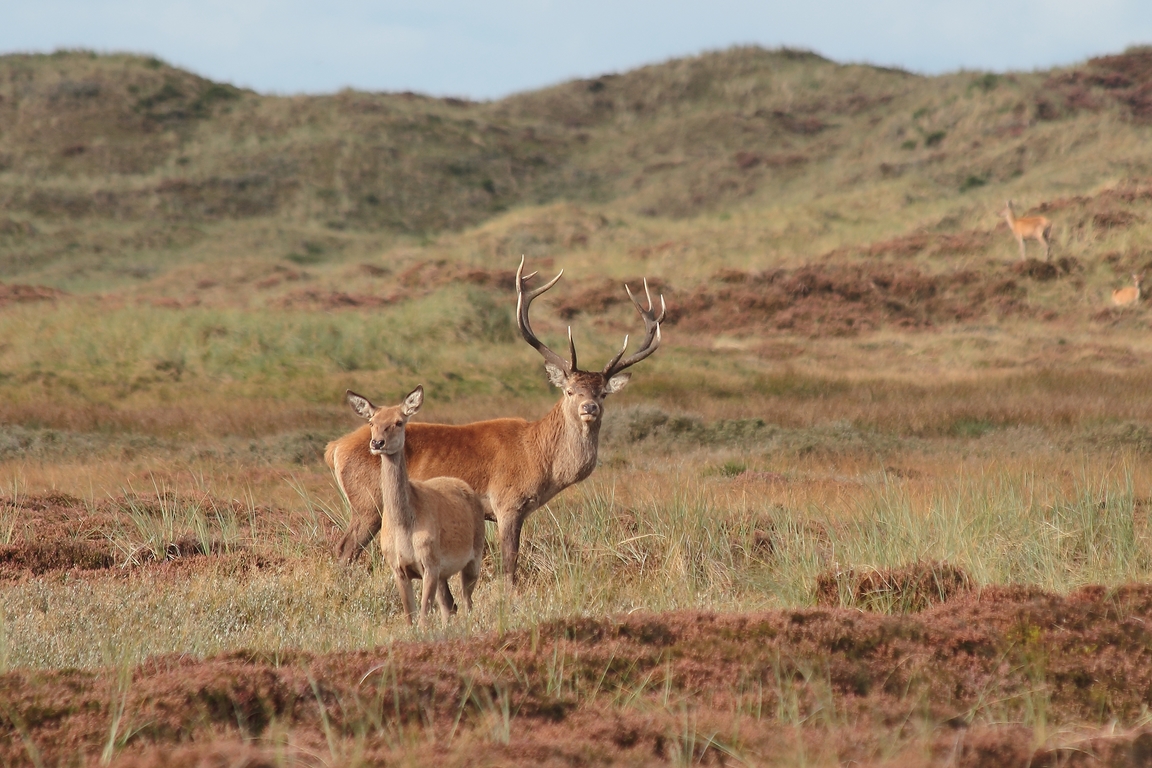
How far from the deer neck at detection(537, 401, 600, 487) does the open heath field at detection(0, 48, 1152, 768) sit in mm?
25

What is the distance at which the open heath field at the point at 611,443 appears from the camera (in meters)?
4.30

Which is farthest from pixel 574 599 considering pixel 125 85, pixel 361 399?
pixel 125 85

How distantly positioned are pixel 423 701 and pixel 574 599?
2601 mm

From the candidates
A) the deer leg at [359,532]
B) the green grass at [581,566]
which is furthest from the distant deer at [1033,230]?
the deer leg at [359,532]

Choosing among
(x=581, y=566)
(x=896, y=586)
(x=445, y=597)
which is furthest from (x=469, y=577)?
(x=896, y=586)

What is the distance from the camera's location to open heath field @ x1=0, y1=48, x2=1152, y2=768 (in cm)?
430

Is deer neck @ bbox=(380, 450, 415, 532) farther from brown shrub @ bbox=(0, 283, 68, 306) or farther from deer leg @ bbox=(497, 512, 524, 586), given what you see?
brown shrub @ bbox=(0, 283, 68, 306)

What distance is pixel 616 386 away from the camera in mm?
8609

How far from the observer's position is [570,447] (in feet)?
27.7

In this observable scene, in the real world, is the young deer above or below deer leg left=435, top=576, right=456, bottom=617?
above

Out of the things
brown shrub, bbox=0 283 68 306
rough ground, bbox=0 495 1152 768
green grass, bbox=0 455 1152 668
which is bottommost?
green grass, bbox=0 455 1152 668

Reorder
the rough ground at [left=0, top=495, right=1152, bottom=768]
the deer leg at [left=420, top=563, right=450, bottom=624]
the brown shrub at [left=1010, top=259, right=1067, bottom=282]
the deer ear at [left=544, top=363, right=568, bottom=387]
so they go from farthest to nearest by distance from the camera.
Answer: the brown shrub at [left=1010, top=259, right=1067, bottom=282] → the deer ear at [left=544, top=363, right=568, bottom=387] → the deer leg at [left=420, top=563, right=450, bottom=624] → the rough ground at [left=0, top=495, right=1152, bottom=768]

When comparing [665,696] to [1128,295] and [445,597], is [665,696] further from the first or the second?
[1128,295]

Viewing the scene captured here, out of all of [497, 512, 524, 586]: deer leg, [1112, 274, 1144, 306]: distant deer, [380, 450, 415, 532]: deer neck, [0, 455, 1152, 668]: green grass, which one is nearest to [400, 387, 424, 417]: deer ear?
A: [380, 450, 415, 532]: deer neck
